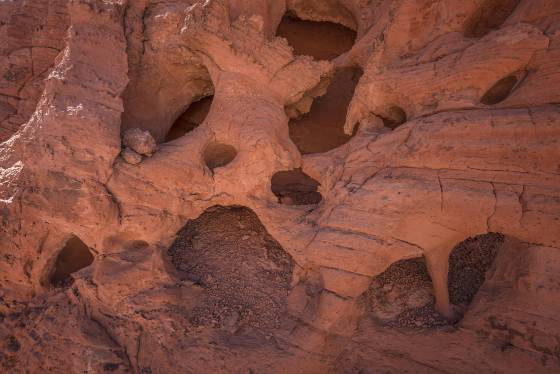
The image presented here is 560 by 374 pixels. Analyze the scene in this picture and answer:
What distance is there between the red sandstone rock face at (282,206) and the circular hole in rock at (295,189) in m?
0.55

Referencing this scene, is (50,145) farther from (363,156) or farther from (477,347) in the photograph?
(477,347)

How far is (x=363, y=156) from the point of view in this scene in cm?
270

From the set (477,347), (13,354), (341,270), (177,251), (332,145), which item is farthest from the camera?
(332,145)

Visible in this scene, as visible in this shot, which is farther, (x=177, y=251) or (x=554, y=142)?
(x=177, y=251)

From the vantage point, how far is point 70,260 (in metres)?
3.54

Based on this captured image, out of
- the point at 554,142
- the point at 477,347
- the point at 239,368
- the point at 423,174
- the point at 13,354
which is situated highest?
the point at 554,142

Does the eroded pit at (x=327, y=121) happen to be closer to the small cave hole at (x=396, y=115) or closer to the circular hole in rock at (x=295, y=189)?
the circular hole in rock at (x=295, y=189)

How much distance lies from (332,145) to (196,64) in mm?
1793

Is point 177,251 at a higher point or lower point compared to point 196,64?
lower

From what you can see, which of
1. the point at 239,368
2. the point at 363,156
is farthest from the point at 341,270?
the point at 239,368

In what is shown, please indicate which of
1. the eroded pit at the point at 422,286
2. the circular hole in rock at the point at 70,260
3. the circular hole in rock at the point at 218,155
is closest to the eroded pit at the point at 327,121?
the circular hole in rock at the point at 218,155

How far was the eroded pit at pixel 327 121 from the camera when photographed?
13.9 feet

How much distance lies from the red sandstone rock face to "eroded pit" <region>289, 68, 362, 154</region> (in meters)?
1.07

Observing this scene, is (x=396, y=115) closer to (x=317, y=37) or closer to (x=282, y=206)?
(x=282, y=206)
